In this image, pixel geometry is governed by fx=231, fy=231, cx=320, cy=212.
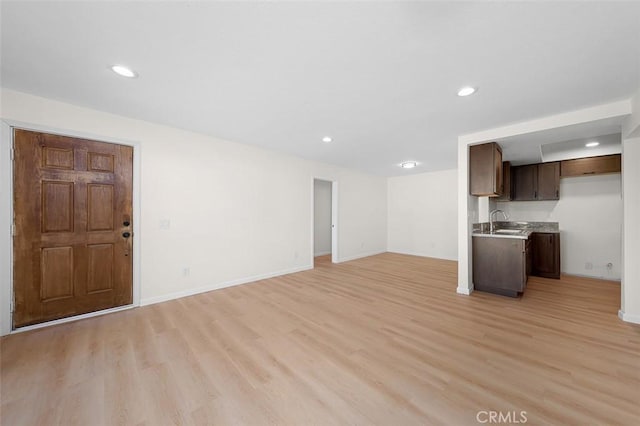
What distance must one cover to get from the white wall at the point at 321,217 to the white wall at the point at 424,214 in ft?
6.55

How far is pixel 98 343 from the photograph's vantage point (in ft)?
7.29

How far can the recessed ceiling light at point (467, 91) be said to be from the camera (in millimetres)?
2191

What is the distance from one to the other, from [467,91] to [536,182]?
13.4ft

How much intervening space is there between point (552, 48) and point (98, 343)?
14.9 ft

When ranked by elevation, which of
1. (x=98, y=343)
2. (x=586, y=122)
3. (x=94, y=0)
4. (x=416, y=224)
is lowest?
(x=98, y=343)

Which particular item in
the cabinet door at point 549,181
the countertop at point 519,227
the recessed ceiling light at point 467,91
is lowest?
the countertop at point 519,227

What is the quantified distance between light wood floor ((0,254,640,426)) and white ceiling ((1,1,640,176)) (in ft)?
7.90

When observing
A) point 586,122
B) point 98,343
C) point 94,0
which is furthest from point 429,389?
point 586,122

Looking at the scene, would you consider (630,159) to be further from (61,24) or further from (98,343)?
(98,343)

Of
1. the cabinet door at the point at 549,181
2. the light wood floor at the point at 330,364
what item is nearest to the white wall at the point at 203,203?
the light wood floor at the point at 330,364

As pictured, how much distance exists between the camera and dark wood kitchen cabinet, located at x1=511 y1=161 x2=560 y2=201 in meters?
4.65

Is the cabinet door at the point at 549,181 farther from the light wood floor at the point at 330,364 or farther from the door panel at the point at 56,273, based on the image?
the door panel at the point at 56,273

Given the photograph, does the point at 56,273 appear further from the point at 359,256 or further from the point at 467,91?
the point at 359,256

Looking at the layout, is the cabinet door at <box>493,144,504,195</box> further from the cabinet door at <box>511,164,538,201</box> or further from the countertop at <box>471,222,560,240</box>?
the cabinet door at <box>511,164,538,201</box>
